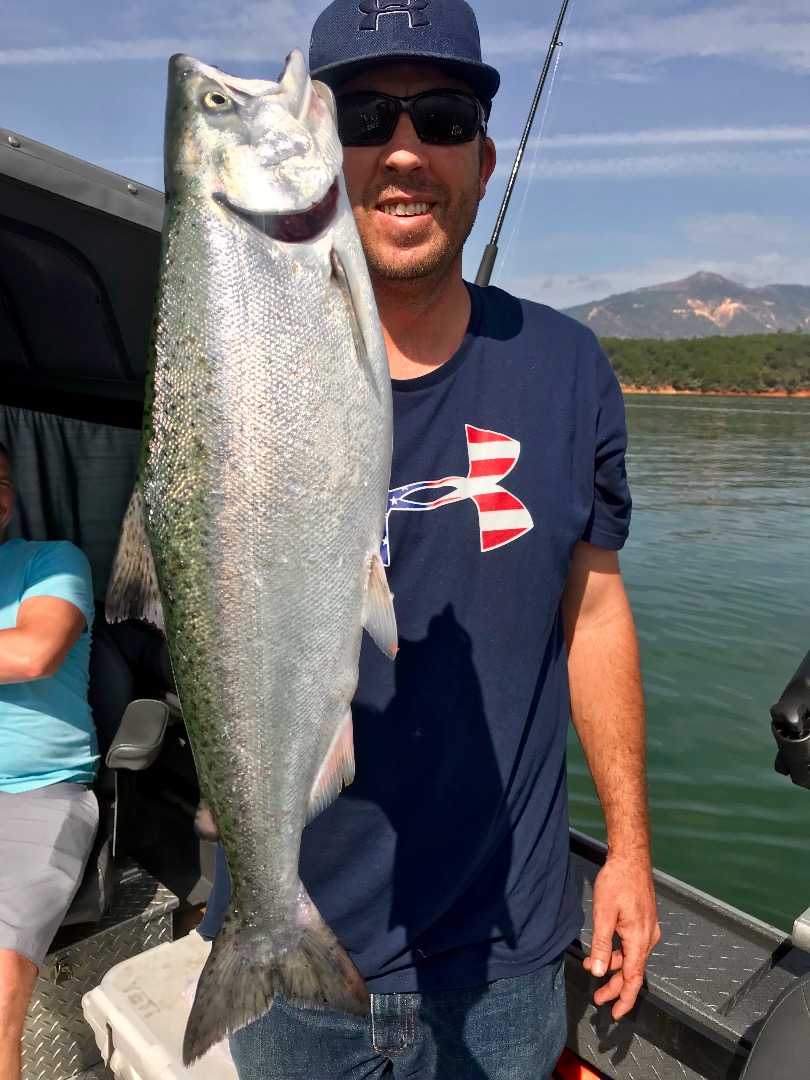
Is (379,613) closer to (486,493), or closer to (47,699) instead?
(486,493)

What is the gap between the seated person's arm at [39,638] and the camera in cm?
325

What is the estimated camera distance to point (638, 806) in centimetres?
214

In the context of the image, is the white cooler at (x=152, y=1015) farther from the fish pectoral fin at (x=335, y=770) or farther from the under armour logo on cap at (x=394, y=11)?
the under armour logo on cap at (x=394, y=11)

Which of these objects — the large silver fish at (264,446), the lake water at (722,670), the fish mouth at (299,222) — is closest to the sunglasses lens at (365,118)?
the large silver fish at (264,446)

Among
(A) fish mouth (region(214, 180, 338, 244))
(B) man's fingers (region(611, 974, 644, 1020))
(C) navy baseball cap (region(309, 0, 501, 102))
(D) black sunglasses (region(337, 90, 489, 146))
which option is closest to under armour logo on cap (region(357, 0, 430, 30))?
(C) navy baseball cap (region(309, 0, 501, 102))

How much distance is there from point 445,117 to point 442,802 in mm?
1487

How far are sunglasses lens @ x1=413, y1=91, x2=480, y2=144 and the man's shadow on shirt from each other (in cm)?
102

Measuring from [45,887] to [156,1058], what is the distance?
76cm

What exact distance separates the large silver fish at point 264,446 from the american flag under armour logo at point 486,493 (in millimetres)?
514

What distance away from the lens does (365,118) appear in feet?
5.74

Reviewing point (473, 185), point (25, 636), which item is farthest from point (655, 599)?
point (473, 185)

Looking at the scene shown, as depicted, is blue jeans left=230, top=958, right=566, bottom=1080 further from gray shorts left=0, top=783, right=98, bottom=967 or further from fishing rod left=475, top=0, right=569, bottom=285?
fishing rod left=475, top=0, right=569, bottom=285

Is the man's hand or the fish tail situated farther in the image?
the man's hand

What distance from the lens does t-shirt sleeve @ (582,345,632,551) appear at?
2.06 metres
